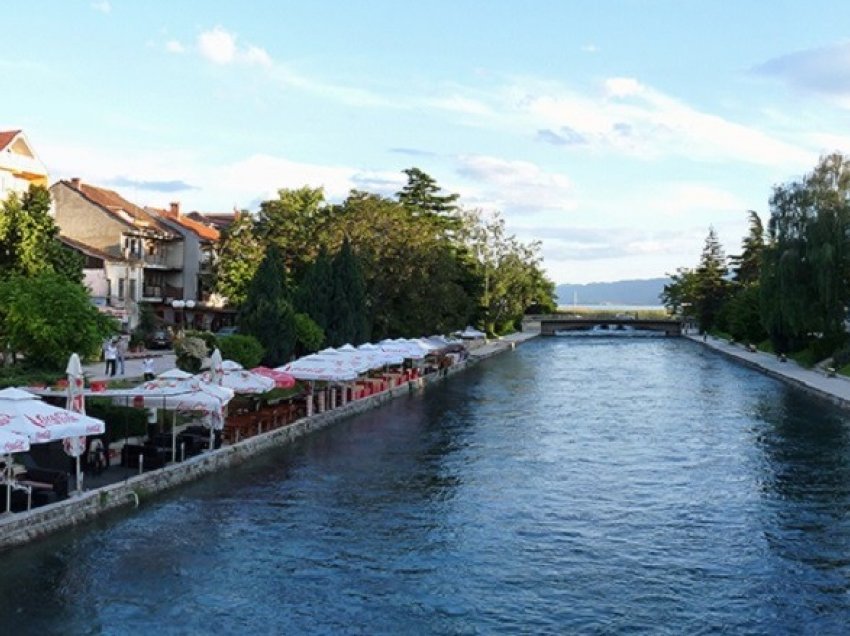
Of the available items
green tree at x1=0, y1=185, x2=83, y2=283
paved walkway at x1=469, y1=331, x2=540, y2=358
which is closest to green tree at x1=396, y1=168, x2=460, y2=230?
paved walkway at x1=469, y1=331, x2=540, y2=358

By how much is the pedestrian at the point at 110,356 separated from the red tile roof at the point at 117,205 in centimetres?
3175

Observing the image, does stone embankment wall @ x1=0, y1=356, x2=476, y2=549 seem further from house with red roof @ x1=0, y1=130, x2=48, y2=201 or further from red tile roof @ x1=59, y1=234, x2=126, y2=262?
red tile roof @ x1=59, y1=234, x2=126, y2=262

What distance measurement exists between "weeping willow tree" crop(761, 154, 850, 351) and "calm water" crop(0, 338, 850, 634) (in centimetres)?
2398

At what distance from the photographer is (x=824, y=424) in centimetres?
3672

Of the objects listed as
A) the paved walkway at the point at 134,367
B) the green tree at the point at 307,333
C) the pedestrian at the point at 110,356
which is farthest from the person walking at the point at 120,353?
the green tree at the point at 307,333

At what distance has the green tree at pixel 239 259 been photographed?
72250 millimetres

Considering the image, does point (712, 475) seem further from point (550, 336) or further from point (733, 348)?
point (550, 336)

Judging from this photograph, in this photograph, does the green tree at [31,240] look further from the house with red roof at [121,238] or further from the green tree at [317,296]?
the house with red roof at [121,238]

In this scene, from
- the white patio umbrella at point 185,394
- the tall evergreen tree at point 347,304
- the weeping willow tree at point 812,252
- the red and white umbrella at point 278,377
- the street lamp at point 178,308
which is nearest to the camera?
the white patio umbrella at point 185,394

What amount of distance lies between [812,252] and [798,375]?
24.0 feet

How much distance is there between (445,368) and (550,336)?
7051 centimetres

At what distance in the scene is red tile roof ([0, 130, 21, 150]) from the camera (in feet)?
182

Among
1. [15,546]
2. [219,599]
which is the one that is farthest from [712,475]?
[15,546]

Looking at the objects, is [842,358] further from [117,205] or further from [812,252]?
[117,205]
